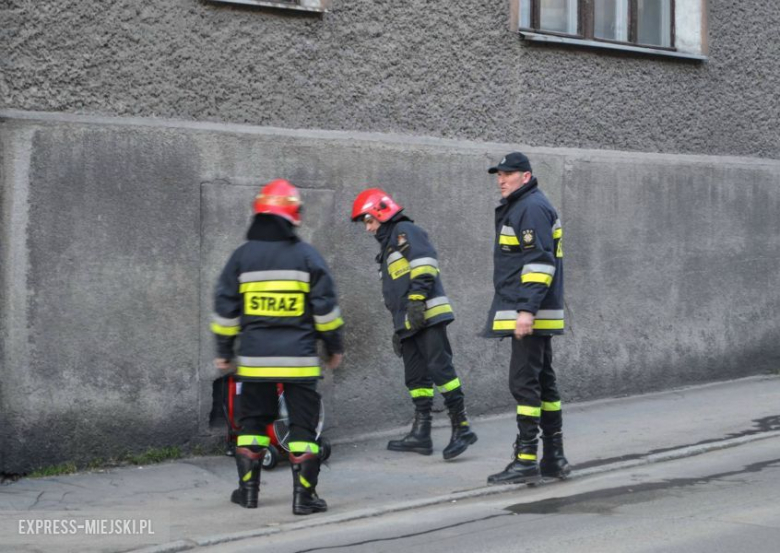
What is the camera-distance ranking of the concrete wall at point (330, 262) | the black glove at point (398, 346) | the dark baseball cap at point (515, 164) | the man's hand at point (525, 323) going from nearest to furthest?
the man's hand at point (525, 323) < the dark baseball cap at point (515, 164) < the concrete wall at point (330, 262) < the black glove at point (398, 346)

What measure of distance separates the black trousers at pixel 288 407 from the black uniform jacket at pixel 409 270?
1592mm

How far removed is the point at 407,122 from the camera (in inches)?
374

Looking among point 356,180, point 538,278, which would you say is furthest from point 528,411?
point 356,180

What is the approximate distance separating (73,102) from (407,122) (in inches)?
108

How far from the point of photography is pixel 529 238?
7.09 metres

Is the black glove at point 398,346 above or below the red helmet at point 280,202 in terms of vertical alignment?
below

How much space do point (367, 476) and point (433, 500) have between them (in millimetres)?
914

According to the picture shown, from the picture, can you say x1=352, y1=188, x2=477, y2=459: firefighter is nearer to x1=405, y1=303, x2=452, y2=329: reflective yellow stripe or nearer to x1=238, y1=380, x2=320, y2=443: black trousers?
x1=405, y1=303, x2=452, y2=329: reflective yellow stripe

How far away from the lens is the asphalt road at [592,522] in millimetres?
5836

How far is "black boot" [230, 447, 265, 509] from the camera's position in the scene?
21.9 ft

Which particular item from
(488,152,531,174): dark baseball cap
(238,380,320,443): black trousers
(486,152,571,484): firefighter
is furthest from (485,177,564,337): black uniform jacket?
(238,380,320,443): black trousers

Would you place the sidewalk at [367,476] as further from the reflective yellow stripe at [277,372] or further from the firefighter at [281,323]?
the reflective yellow stripe at [277,372]

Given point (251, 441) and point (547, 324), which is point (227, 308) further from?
point (547, 324)

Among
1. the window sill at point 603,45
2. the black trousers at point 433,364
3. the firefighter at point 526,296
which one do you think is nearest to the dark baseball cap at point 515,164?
the firefighter at point 526,296
